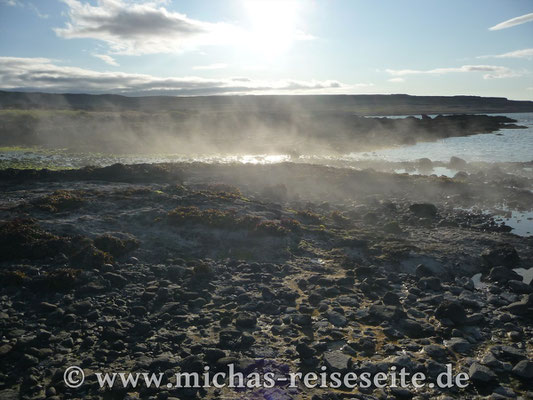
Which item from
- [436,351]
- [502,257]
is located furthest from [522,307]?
[502,257]

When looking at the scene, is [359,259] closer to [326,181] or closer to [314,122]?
[326,181]

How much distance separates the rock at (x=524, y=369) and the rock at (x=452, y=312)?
2144 mm

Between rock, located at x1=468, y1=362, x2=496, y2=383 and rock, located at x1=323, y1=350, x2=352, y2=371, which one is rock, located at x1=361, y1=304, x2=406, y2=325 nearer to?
rock, located at x1=323, y1=350, x2=352, y2=371

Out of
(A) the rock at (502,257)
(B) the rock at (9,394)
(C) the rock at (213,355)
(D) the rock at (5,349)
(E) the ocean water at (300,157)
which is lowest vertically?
(B) the rock at (9,394)

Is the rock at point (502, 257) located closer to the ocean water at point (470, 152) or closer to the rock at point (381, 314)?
the rock at point (381, 314)

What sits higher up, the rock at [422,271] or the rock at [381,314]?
the rock at [422,271]

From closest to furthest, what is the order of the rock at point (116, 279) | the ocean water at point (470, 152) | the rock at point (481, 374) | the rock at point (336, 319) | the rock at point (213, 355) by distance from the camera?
the rock at point (481, 374)
the rock at point (213, 355)
the rock at point (336, 319)
the rock at point (116, 279)
the ocean water at point (470, 152)

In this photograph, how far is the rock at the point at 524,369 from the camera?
8.80 metres

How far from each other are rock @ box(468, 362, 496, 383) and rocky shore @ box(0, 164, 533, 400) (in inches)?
1.7

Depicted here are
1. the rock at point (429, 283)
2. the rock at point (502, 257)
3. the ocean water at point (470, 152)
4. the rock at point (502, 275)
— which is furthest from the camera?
the ocean water at point (470, 152)

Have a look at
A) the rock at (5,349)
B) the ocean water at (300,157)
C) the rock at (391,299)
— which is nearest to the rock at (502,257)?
the rock at (391,299)

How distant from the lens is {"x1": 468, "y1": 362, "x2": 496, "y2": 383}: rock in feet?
28.7

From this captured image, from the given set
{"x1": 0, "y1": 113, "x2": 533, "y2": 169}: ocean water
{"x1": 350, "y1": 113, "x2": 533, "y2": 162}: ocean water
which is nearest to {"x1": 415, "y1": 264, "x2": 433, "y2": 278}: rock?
{"x1": 0, "y1": 113, "x2": 533, "y2": 169}: ocean water

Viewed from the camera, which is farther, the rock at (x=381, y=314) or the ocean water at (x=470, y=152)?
the ocean water at (x=470, y=152)
